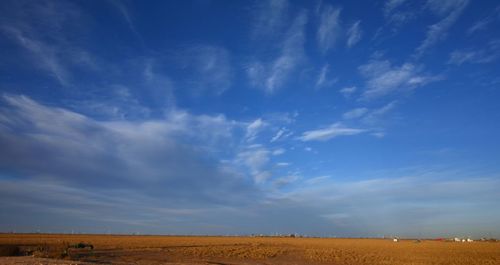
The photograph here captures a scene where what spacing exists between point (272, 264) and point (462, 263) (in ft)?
72.8

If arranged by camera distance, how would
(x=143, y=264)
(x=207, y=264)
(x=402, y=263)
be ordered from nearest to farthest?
(x=143, y=264)
(x=207, y=264)
(x=402, y=263)

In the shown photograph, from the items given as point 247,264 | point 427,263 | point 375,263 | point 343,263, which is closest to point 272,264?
point 247,264

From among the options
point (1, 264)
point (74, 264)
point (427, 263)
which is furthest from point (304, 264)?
point (1, 264)

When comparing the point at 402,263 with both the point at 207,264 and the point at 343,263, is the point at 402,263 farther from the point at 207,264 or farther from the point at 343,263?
the point at 207,264

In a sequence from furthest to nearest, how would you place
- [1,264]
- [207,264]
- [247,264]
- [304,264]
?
[304,264]
[247,264]
[207,264]
[1,264]

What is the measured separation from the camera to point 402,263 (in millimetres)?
48094

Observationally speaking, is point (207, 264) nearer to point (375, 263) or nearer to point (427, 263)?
point (375, 263)

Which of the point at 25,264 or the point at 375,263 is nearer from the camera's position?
the point at 25,264

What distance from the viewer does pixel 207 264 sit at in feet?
119

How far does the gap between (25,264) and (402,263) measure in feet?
124

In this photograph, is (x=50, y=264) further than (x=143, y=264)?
No

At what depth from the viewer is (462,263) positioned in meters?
49.6

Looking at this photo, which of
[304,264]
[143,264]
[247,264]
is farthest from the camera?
[304,264]

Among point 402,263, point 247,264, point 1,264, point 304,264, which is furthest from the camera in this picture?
point 402,263
